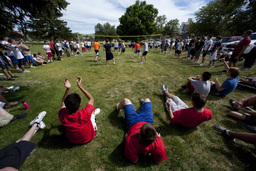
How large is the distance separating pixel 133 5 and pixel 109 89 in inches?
1638

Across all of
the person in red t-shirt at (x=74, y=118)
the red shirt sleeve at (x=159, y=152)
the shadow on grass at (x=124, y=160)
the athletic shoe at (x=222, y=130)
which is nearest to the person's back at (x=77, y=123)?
the person in red t-shirt at (x=74, y=118)

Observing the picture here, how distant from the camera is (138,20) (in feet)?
106

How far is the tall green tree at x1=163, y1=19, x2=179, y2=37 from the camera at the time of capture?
179ft

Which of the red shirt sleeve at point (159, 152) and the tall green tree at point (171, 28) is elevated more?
the tall green tree at point (171, 28)

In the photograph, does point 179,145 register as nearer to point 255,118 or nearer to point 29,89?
point 255,118

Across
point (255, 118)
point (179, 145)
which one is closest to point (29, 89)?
point (179, 145)

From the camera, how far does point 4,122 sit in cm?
275

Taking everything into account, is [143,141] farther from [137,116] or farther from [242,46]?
[242,46]

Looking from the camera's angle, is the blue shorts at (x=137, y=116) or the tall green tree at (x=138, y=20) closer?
the blue shorts at (x=137, y=116)

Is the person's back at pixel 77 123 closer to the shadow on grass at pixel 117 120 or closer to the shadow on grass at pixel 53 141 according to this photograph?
the shadow on grass at pixel 53 141

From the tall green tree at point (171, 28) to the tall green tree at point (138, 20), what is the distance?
2505cm

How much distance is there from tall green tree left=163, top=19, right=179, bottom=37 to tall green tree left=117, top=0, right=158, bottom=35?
986 inches

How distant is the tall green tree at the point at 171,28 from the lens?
5445cm

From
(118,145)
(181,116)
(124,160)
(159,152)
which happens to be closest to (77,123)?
(118,145)
